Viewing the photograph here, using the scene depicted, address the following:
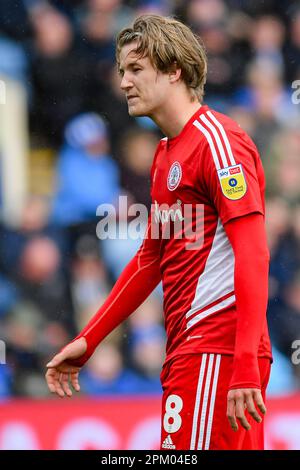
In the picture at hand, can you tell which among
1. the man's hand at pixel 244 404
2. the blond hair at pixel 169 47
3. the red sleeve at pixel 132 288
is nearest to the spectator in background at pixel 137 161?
the red sleeve at pixel 132 288

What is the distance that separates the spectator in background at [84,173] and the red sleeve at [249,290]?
286cm

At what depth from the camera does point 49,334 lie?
566cm

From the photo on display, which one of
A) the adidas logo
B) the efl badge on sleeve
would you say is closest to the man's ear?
the efl badge on sleeve

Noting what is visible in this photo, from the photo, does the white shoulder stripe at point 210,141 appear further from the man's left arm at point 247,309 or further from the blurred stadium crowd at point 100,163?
the blurred stadium crowd at point 100,163

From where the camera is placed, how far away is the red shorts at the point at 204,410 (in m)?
3.00

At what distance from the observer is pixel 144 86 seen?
10.9ft

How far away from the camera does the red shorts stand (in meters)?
3.00

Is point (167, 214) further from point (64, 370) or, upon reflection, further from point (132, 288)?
point (64, 370)

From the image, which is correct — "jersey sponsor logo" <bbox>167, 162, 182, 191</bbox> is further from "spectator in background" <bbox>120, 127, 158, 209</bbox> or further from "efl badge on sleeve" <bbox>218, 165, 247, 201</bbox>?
"spectator in background" <bbox>120, 127, 158, 209</bbox>

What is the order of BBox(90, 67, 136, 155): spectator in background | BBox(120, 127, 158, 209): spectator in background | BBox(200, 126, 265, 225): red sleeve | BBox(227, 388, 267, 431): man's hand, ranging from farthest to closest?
BBox(90, 67, 136, 155): spectator in background
BBox(120, 127, 158, 209): spectator in background
BBox(200, 126, 265, 225): red sleeve
BBox(227, 388, 267, 431): man's hand

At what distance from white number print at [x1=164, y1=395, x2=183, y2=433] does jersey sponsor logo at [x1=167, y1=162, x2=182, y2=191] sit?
66 centimetres

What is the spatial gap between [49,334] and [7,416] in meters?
0.54

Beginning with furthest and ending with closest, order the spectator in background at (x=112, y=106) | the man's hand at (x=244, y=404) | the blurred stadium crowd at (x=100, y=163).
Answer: the spectator in background at (x=112, y=106) → the blurred stadium crowd at (x=100, y=163) → the man's hand at (x=244, y=404)

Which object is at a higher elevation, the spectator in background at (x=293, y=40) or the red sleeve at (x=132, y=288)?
the spectator in background at (x=293, y=40)
